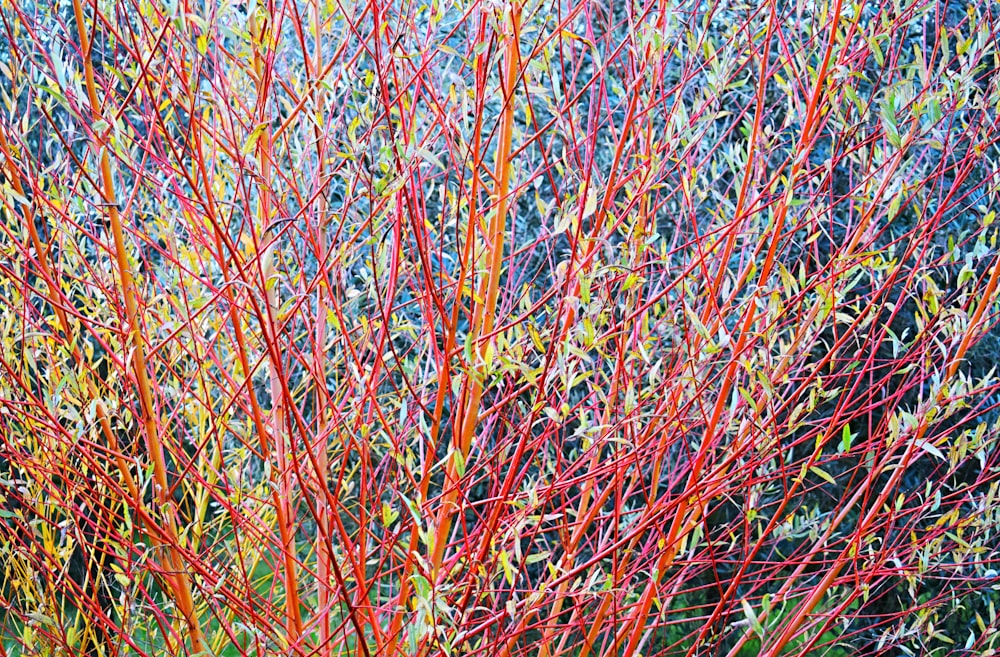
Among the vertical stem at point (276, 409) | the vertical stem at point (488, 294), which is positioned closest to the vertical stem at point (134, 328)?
the vertical stem at point (276, 409)

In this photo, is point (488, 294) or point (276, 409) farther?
point (276, 409)

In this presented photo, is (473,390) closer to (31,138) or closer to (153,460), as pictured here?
(153,460)

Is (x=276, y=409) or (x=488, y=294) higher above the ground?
(x=488, y=294)

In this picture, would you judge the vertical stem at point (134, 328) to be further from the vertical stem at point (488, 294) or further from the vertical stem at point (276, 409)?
the vertical stem at point (488, 294)

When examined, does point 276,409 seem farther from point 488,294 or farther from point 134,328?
point 488,294

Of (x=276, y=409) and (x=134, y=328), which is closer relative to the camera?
(x=134, y=328)

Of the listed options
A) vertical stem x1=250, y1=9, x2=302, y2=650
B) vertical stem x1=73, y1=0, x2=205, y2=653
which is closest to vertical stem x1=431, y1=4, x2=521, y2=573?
vertical stem x1=250, y1=9, x2=302, y2=650

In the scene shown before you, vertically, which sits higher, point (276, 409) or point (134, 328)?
point (134, 328)

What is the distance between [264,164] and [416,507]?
29.5 inches

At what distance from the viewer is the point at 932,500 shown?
177cm


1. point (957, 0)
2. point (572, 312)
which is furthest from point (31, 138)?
point (957, 0)

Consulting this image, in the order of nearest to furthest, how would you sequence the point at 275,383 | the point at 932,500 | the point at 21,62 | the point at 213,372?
the point at 21,62 → the point at 932,500 → the point at 275,383 → the point at 213,372

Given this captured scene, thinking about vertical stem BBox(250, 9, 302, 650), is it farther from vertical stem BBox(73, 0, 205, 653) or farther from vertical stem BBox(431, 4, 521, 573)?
vertical stem BBox(431, 4, 521, 573)

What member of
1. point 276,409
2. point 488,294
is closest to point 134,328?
point 276,409
